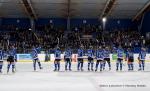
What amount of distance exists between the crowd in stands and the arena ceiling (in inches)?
71.8

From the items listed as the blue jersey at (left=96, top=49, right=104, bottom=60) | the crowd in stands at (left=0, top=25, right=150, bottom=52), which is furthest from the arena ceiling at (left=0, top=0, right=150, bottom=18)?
the blue jersey at (left=96, top=49, right=104, bottom=60)

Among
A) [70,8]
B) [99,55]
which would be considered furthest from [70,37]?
[99,55]

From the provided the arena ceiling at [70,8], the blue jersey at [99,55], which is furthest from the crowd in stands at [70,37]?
the blue jersey at [99,55]

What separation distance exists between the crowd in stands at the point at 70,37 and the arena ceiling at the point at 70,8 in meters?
1.82

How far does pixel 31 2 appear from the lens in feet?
127

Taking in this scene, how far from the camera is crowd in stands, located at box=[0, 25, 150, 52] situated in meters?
41.7

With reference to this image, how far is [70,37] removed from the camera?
4328 cm

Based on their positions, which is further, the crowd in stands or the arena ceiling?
the crowd in stands

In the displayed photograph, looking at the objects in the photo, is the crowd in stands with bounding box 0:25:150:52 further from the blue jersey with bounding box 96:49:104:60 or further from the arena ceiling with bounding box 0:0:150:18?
the blue jersey with bounding box 96:49:104:60

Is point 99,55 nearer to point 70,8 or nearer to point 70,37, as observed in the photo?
point 70,8

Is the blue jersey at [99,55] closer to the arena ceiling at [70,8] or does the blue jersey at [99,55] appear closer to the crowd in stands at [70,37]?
the arena ceiling at [70,8]

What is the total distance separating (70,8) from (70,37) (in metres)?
4.09

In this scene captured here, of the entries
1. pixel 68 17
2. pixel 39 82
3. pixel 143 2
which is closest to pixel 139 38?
pixel 143 2

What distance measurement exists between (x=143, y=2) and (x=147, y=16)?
16.9 feet
